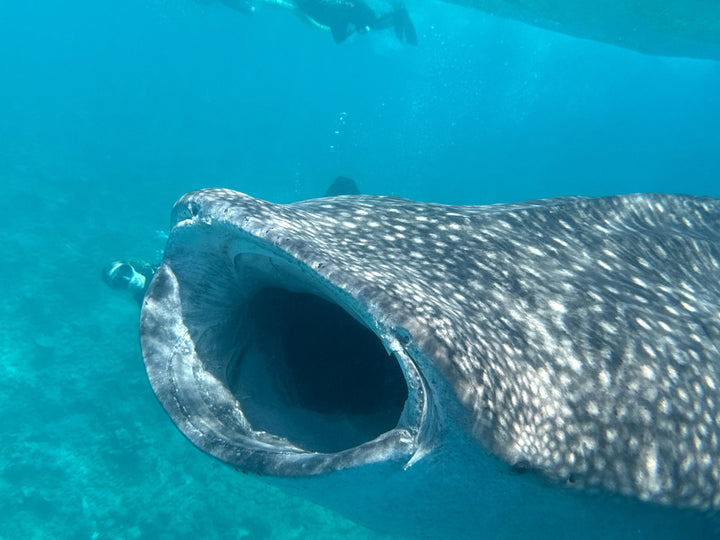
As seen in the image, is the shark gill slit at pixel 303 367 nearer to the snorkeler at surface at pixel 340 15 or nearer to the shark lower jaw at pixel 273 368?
the shark lower jaw at pixel 273 368

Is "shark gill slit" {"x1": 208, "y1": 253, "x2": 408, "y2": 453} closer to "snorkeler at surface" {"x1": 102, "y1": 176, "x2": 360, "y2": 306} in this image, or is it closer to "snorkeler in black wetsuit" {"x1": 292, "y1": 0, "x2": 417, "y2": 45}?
"snorkeler at surface" {"x1": 102, "y1": 176, "x2": 360, "y2": 306}

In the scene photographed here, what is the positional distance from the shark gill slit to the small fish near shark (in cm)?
2

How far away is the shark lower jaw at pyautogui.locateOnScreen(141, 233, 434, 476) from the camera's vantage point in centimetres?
172

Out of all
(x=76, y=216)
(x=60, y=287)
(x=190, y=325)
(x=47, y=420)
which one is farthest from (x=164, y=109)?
(x=190, y=325)

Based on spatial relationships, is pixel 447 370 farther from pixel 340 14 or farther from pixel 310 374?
pixel 340 14

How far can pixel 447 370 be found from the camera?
1480 mm

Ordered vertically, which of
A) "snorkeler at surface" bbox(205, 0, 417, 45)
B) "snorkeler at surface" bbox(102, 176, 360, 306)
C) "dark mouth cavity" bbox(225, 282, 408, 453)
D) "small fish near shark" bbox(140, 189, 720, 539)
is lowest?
"snorkeler at surface" bbox(102, 176, 360, 306)

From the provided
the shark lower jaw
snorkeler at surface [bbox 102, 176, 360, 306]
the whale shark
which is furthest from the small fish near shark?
the whale shark

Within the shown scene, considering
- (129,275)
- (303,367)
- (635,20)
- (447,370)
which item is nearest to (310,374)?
(303,367)

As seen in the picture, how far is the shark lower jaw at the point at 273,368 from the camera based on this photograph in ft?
5.65

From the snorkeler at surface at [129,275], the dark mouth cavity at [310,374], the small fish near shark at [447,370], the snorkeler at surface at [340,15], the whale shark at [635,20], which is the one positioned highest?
the whale shark at [635,20]

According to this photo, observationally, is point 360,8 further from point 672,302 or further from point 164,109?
point 164,109

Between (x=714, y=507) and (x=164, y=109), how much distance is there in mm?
64647

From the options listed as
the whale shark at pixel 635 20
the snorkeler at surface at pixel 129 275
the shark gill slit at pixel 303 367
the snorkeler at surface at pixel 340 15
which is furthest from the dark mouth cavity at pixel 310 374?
the whale shark at pixel 635 20
